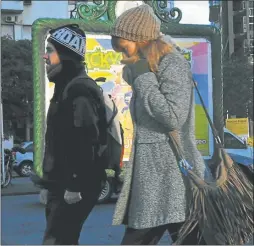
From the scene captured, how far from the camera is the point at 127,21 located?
10.3 feet

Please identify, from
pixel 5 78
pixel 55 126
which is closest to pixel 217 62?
pixel 55 126

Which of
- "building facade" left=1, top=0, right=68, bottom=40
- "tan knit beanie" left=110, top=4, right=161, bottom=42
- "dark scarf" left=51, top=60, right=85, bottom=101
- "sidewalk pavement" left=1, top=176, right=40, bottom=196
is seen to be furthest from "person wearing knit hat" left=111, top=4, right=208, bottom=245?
"building facade" left=1, top=0, right=68, bottom=40

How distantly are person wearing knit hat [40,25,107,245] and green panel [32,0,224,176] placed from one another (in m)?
0.05

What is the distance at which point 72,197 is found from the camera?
3.13 m

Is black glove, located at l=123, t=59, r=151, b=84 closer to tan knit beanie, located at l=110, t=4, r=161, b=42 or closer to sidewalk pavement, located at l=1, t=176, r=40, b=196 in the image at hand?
tan knit beanie, located at l=110, t=4, r=161, b=42

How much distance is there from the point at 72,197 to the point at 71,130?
1.26 ft

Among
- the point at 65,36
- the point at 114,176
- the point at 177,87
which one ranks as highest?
the point at 65,36

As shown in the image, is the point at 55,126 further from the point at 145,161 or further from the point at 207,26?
the point at 207,26

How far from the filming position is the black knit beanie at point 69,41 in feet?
10.2

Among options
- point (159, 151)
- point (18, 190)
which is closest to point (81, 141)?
point (159, 151)

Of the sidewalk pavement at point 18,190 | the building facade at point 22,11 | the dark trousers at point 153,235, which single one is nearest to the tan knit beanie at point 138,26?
the dark trousers at point 153,235

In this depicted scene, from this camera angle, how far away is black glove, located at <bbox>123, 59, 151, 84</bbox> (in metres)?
3.06

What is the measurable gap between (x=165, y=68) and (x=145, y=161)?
527 millimetres

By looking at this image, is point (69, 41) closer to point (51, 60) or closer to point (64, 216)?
point (51, 60)
